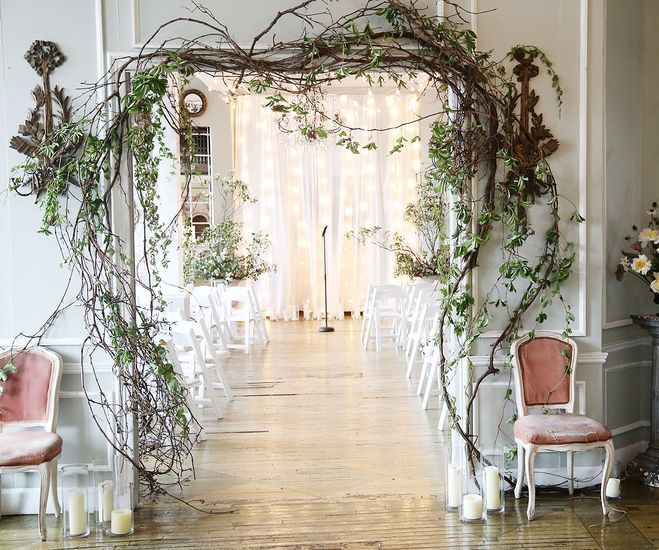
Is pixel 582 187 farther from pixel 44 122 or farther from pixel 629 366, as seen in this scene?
pixel 44 122

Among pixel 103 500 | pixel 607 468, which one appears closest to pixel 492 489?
pixel 607 468

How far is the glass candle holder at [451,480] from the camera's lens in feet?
12.4

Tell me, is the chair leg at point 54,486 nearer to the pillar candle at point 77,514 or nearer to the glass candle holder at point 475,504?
the pillar candle at point 77,514

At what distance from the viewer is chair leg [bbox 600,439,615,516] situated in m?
3.71

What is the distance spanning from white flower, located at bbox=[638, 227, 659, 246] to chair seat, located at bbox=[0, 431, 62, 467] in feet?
11.1

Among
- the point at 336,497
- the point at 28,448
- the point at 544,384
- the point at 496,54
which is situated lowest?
the point at 336,497

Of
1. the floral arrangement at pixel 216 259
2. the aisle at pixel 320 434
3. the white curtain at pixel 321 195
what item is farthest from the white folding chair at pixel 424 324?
the white curtain at pixel 321 195

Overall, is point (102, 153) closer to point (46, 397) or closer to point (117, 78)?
point (117, 78)

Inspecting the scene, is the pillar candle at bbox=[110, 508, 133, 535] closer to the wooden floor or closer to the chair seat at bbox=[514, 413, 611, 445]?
the wooden floor

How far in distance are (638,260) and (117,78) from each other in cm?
305

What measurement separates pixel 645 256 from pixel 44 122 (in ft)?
11.2

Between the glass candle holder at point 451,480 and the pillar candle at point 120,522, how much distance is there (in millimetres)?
1641

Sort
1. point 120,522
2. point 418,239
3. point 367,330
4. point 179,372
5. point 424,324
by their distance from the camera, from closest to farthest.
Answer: point 120,522 → point 179,372 → point 424,324 → point 367,330 → point 418,239

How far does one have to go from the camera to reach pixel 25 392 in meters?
3.92
